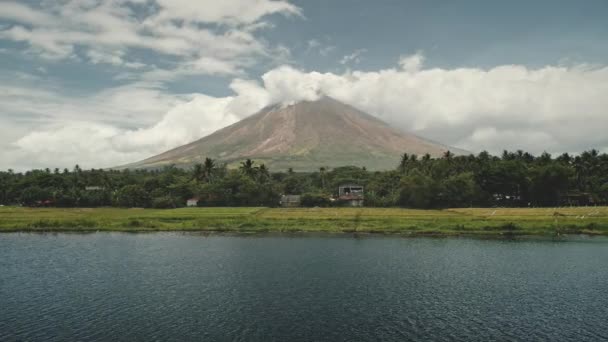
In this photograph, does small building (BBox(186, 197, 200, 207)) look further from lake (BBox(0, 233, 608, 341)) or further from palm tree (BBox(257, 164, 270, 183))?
lake (BBox(0, 233, 608, 341))

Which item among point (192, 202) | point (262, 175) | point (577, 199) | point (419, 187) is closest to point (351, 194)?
point (262, 175)

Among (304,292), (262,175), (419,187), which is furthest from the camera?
(262,175)

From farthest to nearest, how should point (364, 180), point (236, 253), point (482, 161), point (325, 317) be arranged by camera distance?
point (364, 180) → point (482, 161) → point (236, 253) → point (325, 317)

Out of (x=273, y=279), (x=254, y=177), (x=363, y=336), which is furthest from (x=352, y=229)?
(x=254, y=177)

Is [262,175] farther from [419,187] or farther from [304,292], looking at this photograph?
[304,292]

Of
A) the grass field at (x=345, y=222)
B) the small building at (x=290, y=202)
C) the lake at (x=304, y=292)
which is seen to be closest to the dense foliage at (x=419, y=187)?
the small building at (x=290, y=202)

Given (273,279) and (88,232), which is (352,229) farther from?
(88,232)

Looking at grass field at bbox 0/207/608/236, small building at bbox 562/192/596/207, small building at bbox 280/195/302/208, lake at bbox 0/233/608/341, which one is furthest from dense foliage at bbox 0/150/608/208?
lake at bbox 0/233/608/341
